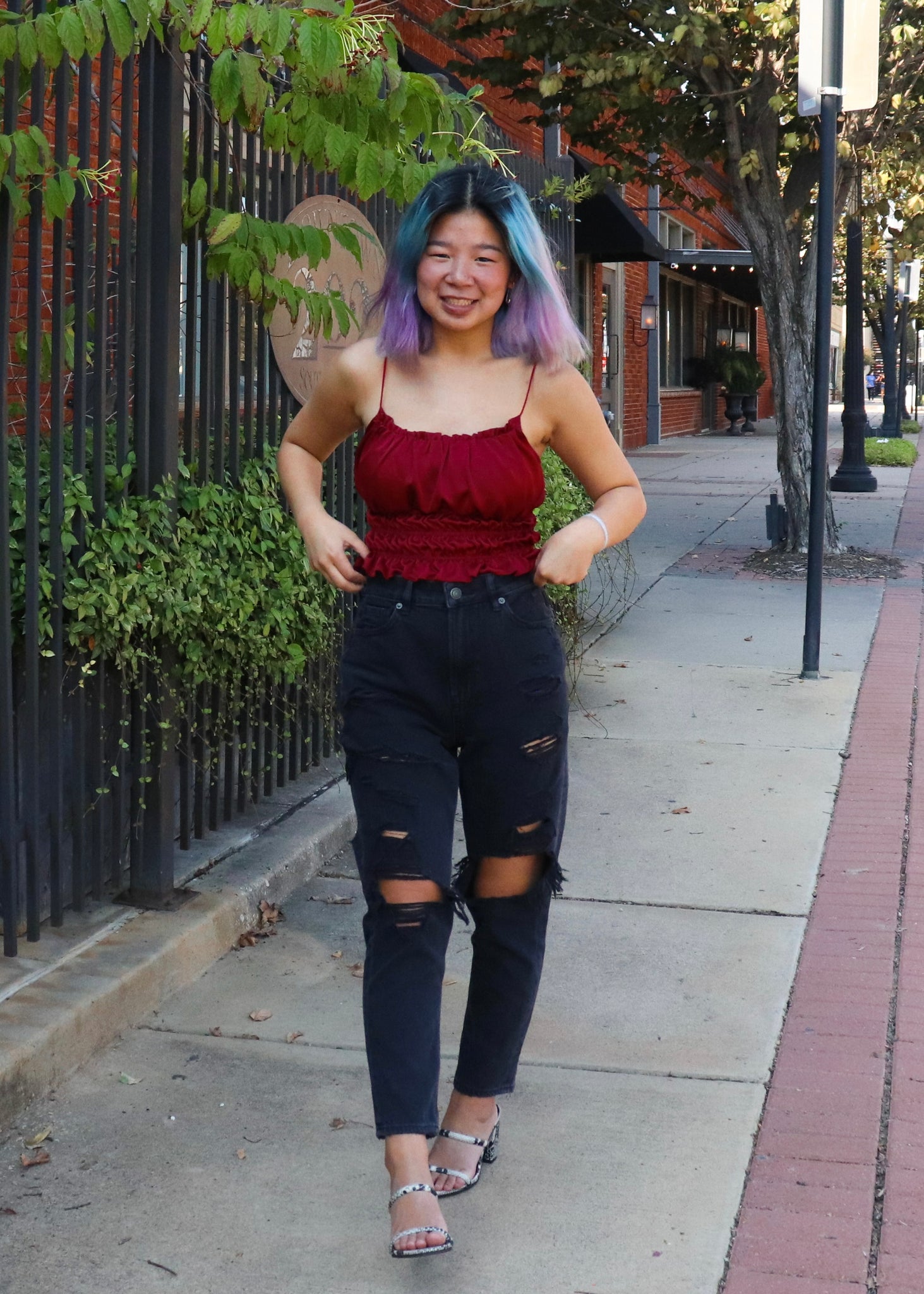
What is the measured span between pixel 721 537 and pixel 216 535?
911 cm

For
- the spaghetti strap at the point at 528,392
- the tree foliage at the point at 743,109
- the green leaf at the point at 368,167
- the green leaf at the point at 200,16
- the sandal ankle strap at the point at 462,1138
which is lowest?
the sandal ankle strap at the point at 462,1138

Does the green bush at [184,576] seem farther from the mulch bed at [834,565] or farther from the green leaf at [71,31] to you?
the mulch bed at [834,565]

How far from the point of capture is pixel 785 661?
8.04 metres

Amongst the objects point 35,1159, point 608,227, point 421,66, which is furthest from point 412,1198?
point 608,227

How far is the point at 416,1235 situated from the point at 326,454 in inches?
57.6

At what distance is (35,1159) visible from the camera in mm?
3117

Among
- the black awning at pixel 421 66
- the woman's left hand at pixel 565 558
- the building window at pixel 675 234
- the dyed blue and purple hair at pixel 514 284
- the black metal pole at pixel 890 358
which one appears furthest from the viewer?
the black metal pole at pixel 890 358

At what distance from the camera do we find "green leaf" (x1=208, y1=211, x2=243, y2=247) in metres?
4.29

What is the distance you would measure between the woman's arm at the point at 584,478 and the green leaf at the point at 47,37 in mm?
1507

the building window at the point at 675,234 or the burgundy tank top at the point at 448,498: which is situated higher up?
the building window at the point at 675,234

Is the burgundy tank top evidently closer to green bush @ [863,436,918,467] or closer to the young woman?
the young woman

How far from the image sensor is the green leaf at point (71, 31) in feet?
11.3

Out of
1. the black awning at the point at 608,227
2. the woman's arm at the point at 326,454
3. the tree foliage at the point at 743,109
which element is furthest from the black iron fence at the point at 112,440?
the black awning at the point at 608,227

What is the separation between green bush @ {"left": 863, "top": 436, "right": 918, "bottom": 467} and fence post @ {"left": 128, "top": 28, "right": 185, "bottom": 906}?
1901 centimetres
